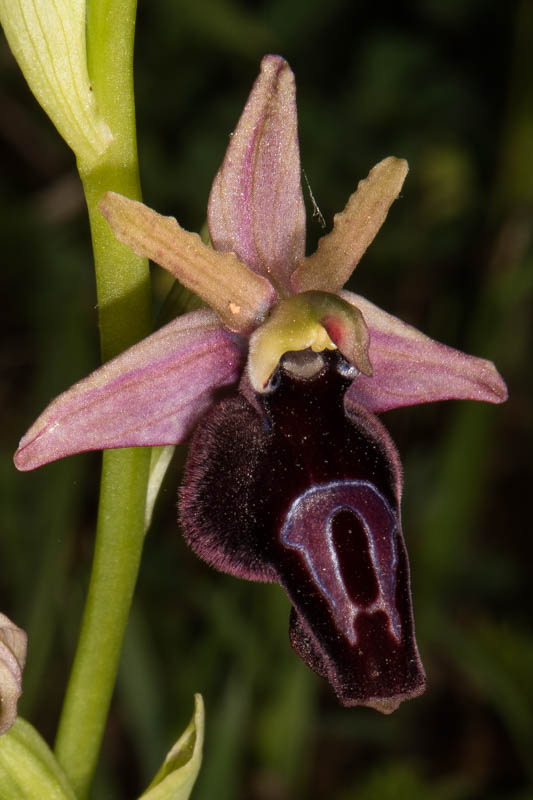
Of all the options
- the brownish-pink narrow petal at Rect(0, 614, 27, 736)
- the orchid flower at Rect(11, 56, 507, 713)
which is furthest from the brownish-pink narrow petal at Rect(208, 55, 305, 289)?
the brownish-pink narrow petal at Rect(0, 614, 27, 736)

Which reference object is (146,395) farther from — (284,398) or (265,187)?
(265,187)

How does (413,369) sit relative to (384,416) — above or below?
above

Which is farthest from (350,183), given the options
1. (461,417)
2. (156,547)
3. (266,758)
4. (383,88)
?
(266,758)

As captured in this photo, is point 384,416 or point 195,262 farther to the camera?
point 384,416

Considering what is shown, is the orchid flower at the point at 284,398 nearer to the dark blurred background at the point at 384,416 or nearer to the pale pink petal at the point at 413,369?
the pale pink petal at the point at 413,369

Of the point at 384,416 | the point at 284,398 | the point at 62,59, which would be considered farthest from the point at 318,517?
the point at 384,416

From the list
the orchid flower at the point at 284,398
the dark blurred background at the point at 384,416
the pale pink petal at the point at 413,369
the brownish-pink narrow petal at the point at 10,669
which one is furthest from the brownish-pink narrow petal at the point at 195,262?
the dark blurred background at the point at 384,416

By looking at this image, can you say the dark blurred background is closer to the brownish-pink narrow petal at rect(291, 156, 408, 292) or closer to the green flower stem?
the green flower stem
